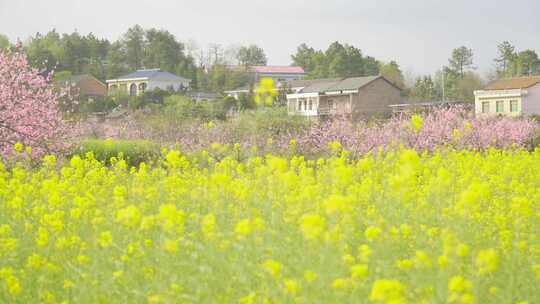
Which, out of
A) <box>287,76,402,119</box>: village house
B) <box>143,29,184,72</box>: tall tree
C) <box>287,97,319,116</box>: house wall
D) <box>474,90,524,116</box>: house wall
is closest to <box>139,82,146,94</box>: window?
<box>143,29,184,72</box>: tall tree

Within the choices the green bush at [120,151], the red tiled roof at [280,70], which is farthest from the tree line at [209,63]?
the green bush at [120,151]

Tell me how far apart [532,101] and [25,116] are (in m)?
41.2

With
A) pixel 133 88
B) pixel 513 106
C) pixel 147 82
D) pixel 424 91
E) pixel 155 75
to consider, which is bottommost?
pixel 513 106

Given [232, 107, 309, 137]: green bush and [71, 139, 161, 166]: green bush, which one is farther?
[232, 107, 309, 137]: green bush

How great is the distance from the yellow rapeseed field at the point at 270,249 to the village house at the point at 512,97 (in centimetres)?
4254

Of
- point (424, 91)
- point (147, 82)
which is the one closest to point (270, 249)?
point (424, 91)

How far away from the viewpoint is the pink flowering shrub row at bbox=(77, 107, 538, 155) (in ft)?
60.4

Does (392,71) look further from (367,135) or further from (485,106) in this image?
(367,135)

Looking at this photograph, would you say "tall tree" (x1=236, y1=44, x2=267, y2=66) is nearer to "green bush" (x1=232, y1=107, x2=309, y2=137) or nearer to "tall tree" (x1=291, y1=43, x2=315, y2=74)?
"tall tree" (x1=291, y1=43, x2=315, y2=74)

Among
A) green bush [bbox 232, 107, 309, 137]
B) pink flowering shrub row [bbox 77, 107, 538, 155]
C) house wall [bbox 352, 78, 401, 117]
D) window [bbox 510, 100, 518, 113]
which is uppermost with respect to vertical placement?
house wall [bbox 352, 78, 401, 117]

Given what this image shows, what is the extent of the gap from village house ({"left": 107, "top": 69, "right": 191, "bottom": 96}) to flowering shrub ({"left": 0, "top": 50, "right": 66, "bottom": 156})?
160ft

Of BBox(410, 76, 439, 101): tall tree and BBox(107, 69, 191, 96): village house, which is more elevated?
BBox(107, 69, 191, 96): village house

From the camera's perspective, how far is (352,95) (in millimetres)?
52750

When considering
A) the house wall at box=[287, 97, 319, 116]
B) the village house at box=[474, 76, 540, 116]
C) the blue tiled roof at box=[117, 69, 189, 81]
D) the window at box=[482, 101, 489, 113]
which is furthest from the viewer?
the blue tiled roof at box=[117, 69, 189, 81]
